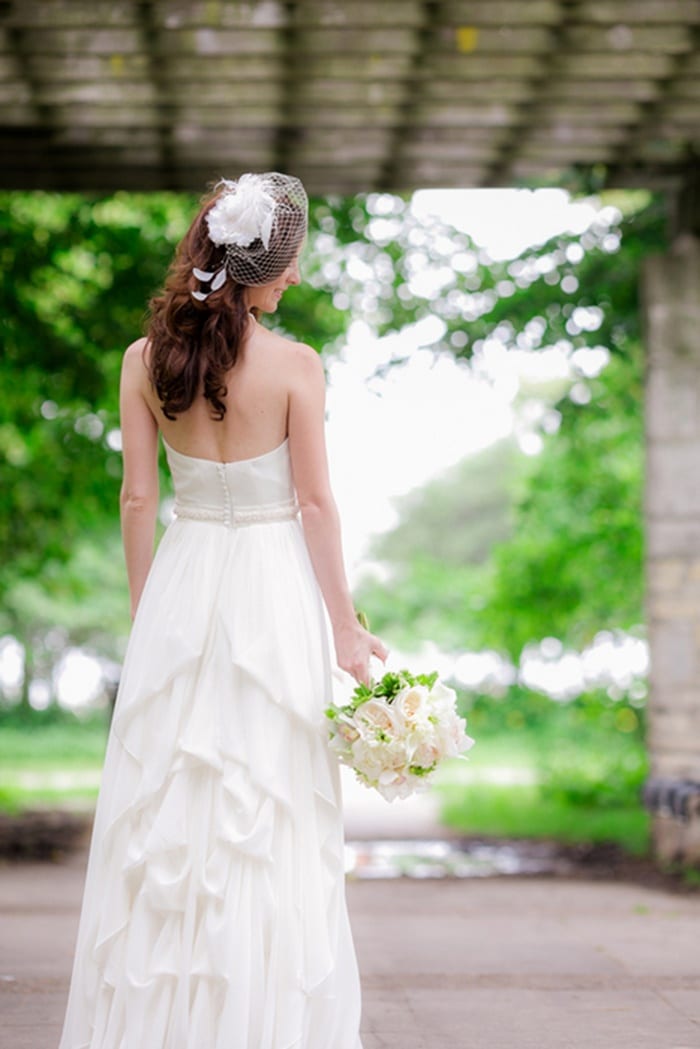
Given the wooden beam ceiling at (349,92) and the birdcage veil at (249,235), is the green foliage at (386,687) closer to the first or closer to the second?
the birdcage veil at (249,235)

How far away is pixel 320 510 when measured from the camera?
3318mm

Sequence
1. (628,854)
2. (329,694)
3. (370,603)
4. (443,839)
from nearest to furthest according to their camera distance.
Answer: (329,694), (628,854), (443,839), (370,603)

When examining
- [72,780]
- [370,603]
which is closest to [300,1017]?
[72,780]

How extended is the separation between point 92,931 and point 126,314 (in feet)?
22.8

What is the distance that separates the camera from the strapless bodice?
333cm

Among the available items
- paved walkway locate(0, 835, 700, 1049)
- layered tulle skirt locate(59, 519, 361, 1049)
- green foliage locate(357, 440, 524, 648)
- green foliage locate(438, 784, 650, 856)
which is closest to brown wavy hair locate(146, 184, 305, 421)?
layered tulle skirt locate(59, 519, 361, 1049)

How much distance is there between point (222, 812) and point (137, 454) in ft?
2.75

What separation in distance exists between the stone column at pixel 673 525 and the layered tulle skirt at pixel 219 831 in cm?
504

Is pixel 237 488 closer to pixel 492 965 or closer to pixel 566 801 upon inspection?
pixel 492 965

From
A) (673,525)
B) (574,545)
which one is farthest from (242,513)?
(574,545)

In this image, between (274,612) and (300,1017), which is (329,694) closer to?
(274,612)

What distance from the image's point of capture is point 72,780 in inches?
698

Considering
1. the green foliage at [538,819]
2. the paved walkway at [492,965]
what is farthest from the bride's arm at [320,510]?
the green foliage at [538,819]

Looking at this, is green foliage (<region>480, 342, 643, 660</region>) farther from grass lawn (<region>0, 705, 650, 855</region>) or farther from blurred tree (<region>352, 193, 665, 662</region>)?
grass lawn (<region>0, 705, 650, 855</region>)
